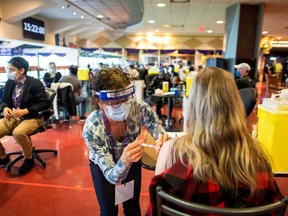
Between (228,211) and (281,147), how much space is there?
1880mm

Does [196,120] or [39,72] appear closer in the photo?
[196,120]

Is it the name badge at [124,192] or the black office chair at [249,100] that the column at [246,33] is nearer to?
the black office chair at [249,100]

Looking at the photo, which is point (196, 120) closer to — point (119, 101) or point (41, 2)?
point (119, 101)

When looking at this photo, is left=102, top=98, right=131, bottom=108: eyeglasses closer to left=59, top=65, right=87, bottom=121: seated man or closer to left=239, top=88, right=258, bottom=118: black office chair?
left=239, top=88, right=258, bottom=118: black office chair

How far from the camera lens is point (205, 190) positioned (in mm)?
772

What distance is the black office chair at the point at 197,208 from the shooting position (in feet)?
2.34

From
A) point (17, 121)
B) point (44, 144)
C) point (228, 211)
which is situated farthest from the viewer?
point (44, 144)

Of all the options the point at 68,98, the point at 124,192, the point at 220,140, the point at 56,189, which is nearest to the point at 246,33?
the point at 68,98

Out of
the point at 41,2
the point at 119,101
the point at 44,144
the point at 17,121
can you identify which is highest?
the point at 41,2

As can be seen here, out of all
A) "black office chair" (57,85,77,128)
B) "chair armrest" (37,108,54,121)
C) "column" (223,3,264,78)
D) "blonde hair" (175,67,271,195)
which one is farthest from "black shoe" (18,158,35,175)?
"column" (223,3,264,78)

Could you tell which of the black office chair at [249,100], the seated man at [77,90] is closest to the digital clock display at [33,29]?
the seated man at [77,90]

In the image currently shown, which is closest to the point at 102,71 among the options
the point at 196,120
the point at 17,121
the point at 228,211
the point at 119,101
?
the point at 119,101

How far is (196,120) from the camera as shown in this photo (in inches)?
33.4

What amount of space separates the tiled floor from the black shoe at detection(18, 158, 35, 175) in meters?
0.06
